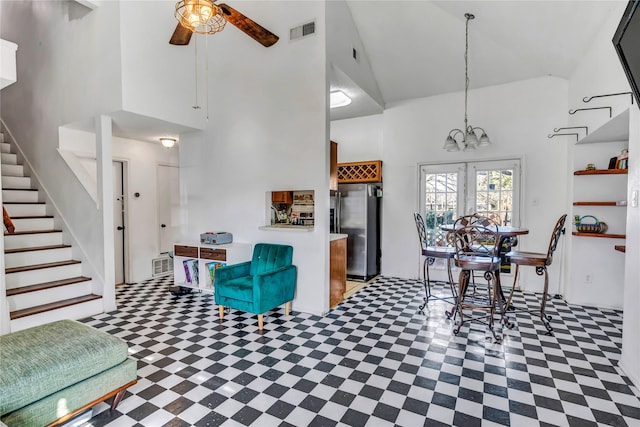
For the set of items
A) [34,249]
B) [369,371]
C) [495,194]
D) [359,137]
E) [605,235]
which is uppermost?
[359,137]

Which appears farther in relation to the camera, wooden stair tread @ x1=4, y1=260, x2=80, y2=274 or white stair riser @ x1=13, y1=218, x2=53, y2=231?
white stair riser @ x1=13, y1=218, x2=53, y2=231

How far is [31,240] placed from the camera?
166 inches

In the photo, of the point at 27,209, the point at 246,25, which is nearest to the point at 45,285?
the point at 27,209

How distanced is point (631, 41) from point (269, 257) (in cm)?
359

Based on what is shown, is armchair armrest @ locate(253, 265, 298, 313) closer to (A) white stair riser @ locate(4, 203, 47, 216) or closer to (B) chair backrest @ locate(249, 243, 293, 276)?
(B) chair backrest @ locate(249, 243, 293, 276)

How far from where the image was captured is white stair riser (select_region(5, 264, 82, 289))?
11.9 feet

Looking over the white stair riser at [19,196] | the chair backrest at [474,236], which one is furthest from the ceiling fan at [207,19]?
the white stair riser at [19,196]

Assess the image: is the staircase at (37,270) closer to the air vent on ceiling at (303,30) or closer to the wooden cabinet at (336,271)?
the wooden cabinet at (336,271)

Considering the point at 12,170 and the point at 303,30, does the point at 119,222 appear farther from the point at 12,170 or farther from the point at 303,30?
the point at 303,30

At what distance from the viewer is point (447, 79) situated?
486cm

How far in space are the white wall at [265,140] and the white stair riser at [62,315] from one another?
1.60 m

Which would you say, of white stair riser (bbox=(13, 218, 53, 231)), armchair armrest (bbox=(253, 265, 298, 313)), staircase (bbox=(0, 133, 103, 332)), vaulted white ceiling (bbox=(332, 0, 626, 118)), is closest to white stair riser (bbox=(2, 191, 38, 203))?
staircase (bbox=(0, 133, 103, 332))

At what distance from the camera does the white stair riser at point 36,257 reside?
3.82 metres

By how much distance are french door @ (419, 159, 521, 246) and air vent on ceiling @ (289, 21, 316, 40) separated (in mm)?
2858
